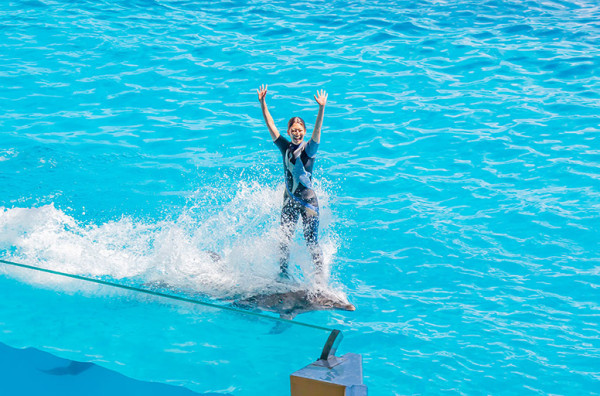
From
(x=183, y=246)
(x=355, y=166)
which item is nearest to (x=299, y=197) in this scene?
(x=183, y=246)

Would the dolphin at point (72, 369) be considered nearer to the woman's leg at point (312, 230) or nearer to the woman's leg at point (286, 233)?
the woman's leg at point (286, 233)

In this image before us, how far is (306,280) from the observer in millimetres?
6398

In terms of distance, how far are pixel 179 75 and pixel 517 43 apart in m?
5.55

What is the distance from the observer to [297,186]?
6.39 meters

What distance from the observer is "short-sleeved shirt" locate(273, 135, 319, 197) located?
6.32 m

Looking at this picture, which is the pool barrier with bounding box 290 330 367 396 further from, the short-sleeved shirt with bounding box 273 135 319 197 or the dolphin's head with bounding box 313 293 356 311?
the short-sleeved shirt with bounding box 273 135 319 197

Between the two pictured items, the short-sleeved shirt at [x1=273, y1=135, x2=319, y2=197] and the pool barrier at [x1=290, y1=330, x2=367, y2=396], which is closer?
the pool barrier at [x1=290, y1=330, x2=367, y2=396]

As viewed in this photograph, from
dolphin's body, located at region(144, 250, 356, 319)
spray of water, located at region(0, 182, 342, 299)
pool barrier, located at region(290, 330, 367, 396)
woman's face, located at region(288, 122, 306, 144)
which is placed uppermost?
woman's face, located at region(288, 122, 306, 144)

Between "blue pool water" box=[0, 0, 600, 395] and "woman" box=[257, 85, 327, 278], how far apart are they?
0.55ft

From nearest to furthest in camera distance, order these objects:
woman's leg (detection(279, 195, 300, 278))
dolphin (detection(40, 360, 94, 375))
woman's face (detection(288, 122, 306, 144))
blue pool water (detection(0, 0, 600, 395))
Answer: dolphin (detection(40, 360, 94, 375)), blue pool water (detection(0, 0, 600, 395)), woman's face (detection(288, 122, 306, 144)), woman's leg (detection(279, 195, 300, 278))

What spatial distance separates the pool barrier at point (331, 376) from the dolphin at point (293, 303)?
225 cm

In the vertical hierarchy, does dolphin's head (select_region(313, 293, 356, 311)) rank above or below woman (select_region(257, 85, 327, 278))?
below

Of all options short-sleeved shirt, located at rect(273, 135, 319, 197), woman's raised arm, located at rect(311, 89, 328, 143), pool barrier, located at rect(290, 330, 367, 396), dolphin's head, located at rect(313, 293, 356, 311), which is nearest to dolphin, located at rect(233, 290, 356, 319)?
dolphin's head, located at rect(313, 293, 356, 311)

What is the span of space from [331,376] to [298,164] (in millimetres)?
3061
